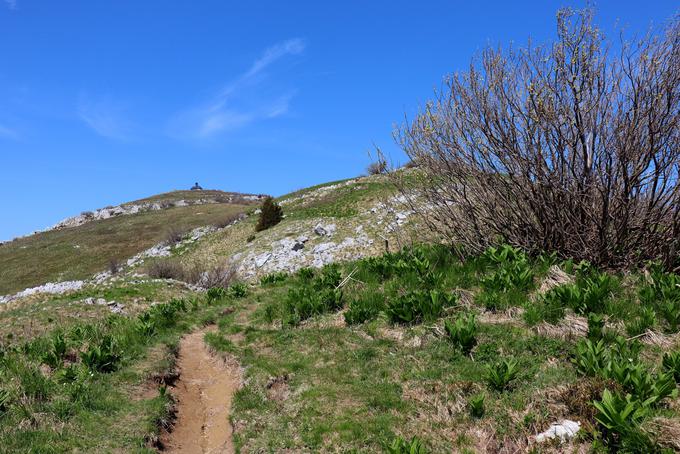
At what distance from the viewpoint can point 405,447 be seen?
182 inches

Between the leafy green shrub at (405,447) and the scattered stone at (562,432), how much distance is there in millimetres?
1220

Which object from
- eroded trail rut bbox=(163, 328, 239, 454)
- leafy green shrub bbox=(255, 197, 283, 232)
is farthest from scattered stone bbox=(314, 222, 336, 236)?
eroded trail rut bbox=(163, 328, 239, 454)

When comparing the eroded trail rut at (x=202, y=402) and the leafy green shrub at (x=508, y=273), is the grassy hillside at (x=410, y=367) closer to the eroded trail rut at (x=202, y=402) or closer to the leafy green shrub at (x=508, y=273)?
the leafy green shrub at (x=508, y=273)

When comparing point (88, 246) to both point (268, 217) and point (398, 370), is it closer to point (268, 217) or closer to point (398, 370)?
point (268, 217)

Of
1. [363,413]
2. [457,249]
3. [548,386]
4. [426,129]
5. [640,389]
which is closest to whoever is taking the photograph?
[640,389]

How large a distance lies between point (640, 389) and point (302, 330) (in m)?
5.97

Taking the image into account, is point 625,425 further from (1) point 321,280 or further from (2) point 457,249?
(1) point 321,280

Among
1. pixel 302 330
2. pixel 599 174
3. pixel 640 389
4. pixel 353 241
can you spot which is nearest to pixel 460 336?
pixel 640 389

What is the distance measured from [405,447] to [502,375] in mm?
1789

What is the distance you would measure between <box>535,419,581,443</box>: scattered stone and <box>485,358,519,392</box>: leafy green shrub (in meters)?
0.90

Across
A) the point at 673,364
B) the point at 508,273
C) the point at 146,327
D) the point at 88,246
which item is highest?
the point at 88,246

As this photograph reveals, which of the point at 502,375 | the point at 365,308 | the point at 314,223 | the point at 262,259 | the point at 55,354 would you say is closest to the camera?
the point at 502,375

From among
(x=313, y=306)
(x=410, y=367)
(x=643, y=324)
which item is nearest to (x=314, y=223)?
(x=313, y=306)

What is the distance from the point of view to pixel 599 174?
8.53 meters
